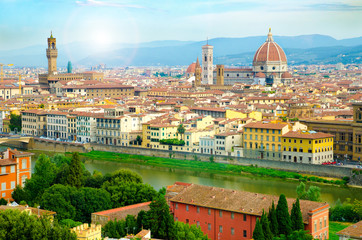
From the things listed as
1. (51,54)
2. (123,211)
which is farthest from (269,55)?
(123,211)

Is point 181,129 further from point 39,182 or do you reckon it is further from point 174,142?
point 39,182

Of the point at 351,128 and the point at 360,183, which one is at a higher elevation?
the point at 351,128

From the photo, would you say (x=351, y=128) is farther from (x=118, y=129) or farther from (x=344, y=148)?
(x=118, y=129)

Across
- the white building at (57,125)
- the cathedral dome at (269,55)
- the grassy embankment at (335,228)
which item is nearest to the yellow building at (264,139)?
the grassy embankment at (335,228)

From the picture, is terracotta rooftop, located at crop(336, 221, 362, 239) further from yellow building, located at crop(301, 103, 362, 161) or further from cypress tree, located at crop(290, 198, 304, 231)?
yellow building, located at crop(301, 103, 362, 161)

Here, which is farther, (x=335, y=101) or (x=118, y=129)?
(x=335, y=101)

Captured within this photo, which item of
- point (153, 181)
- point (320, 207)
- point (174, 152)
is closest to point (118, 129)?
point (174, 152)

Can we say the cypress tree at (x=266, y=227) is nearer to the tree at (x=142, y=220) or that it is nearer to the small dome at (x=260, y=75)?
the tree at (x=142, y=220)
